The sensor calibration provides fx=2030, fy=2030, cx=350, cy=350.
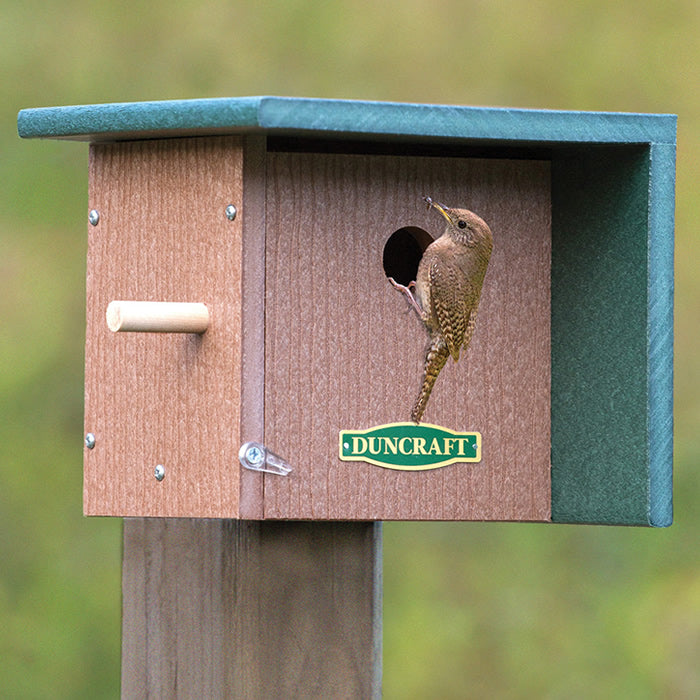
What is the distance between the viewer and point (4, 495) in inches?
239

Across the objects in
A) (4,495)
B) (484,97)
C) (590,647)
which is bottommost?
(590,647)

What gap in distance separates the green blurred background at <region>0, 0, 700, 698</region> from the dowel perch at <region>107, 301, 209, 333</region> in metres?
3.07

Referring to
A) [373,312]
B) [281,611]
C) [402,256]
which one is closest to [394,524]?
[402,256]

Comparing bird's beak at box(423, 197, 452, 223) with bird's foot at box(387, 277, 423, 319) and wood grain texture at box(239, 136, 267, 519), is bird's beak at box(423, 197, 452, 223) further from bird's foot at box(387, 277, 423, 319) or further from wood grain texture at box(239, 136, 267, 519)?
wood grain texture at box(239, 136, 267, 519)

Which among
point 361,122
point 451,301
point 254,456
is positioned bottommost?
point 254,456

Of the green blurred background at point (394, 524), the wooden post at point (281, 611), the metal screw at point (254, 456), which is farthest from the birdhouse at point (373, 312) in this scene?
the green blurred background at point (394, 524)

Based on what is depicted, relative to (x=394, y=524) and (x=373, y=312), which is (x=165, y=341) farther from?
(x=394, y=524)

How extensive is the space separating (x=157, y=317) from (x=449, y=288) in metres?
0.44

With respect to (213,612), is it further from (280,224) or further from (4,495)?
(4,495)

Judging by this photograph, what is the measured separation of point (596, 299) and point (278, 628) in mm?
683

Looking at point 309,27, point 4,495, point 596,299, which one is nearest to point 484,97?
Result: point 309,27

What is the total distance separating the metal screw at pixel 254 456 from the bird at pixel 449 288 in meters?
0.26

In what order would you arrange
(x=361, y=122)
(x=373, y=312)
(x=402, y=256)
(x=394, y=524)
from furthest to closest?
(x=394, y=524) → (x=402, y=256) → (x=373, y=312) → (x=361, y=122)

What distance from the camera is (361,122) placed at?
2.76 meters
